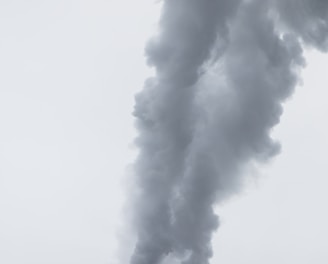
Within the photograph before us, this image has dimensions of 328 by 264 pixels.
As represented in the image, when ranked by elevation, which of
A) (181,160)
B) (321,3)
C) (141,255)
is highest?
(321,3)

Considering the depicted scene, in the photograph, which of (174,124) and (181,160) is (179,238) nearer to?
(181,160)

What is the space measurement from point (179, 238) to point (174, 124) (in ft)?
43.7

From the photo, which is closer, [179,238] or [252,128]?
[179,238]

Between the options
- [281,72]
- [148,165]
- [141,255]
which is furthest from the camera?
[281,72]

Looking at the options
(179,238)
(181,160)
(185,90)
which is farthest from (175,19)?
(179,238)

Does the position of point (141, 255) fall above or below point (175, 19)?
below

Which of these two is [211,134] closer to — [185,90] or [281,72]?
[185,90]

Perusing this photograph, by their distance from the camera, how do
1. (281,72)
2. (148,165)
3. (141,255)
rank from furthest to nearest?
1. (281,72)
2. (148,165)
3. (141,255)

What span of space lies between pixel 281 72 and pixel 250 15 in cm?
843

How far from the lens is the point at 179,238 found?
55469 millimetres

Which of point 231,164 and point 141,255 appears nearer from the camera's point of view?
point 141,255

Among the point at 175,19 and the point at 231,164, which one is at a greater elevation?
the point at 175,19

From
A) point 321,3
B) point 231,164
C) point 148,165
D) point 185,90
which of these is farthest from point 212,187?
point 321,3

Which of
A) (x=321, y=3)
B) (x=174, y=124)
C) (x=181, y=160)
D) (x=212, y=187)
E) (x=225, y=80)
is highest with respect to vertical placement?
(x=321, y=3)
